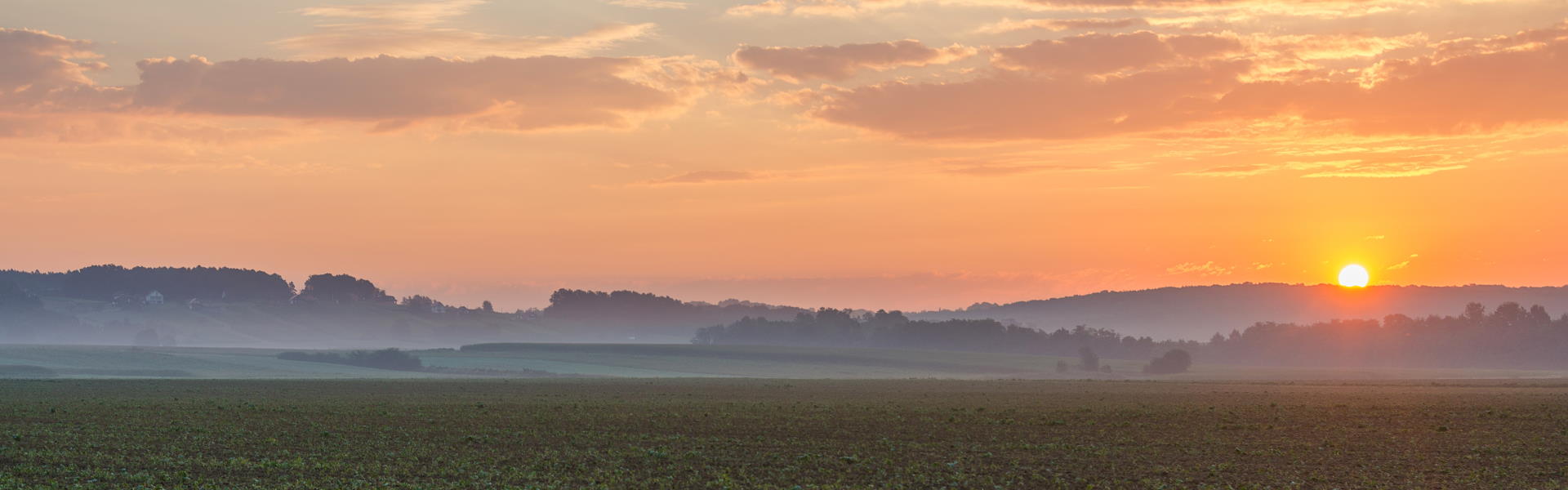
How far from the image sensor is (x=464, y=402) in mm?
79625

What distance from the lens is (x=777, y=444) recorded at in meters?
47.0

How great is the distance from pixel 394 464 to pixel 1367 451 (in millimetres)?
31359

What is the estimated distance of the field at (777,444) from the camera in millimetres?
36219

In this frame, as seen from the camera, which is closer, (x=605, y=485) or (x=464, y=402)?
(x=605, y=485)

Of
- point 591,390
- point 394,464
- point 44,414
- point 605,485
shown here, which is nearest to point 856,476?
point 605,485

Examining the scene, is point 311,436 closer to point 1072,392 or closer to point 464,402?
point 464,402

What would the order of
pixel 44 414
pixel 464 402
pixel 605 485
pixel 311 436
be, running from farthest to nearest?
pixel 464 402
pixel 44 414
pixel 311 436
pixel 605 485

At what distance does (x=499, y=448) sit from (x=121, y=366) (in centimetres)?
16345

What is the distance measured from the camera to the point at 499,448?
44.9 m

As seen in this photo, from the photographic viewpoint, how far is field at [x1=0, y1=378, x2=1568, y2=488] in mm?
36219

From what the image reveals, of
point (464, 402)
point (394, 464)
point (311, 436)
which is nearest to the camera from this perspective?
point (394, 464)

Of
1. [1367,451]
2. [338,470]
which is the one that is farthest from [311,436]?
[1367,451]

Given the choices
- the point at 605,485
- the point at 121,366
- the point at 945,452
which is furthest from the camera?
the point at 121,366

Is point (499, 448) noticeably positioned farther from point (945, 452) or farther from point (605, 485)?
point (945, 452)
